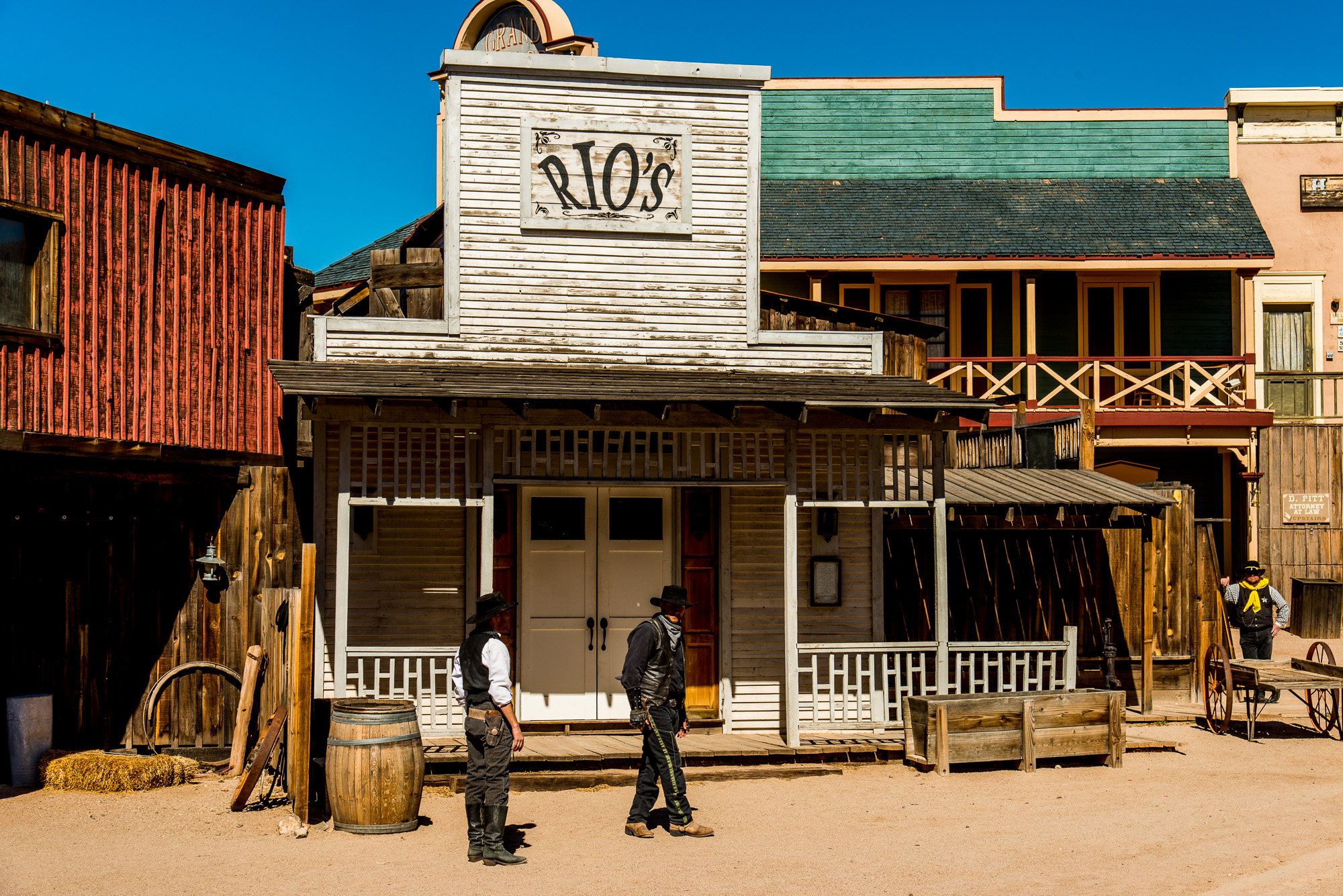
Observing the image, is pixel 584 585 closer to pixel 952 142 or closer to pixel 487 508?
pixel 487 508

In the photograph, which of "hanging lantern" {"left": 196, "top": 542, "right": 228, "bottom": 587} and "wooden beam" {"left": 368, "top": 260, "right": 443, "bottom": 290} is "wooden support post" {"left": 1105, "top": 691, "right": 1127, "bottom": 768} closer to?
"wooden beam" {"left": 368, "top": 260, "right": 443, "bottom": 290}

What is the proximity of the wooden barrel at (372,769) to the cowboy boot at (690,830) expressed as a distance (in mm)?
1798

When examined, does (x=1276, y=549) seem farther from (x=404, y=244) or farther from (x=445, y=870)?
(x=445, y=870)

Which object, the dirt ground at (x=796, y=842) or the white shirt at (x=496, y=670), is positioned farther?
the white shirt at (x=496, y=670)

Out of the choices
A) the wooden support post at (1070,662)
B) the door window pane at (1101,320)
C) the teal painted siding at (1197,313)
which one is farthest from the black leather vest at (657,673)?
the teal painted siding at (1197,313)

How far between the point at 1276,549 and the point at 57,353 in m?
18.6

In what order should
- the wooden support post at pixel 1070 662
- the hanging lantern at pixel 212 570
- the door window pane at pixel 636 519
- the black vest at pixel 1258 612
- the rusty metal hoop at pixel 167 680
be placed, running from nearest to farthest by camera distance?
the rusty metal hoop at pixel 167 680 < the hanging lantern at pixel 212 570 < the wooden support post at pixel 1070 662 < the door window pane at pixel 636 519 < the black vest at pixel 1258 612

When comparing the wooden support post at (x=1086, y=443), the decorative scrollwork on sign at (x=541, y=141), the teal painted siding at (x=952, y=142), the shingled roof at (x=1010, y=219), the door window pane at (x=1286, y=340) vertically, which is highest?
the teal painted siding at (x=952, y=142)

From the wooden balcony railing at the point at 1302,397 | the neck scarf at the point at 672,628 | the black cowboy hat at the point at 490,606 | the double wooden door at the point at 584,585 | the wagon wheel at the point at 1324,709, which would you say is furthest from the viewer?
the wooden balcony railing at the point at 1302,397

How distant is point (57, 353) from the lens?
36.1 feet

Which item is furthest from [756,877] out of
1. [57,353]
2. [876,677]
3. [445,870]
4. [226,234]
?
[226,234]

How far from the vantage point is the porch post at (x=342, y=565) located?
10.2 metres

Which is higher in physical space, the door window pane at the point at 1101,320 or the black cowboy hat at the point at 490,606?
the door window pane at the point at 1101,320

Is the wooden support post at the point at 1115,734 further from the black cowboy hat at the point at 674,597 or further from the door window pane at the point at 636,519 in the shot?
the black cowboy hat at the point at 674,597
